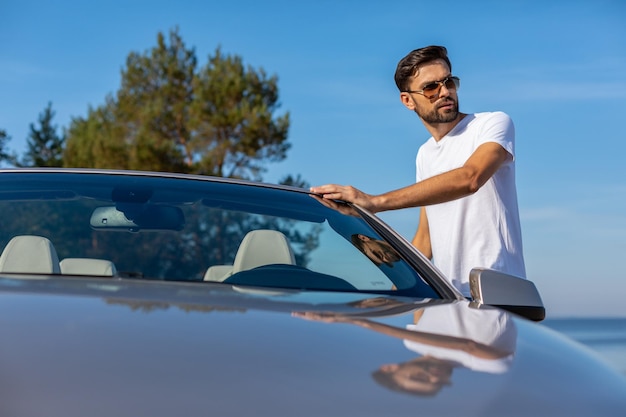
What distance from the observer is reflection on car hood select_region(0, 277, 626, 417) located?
1.62m

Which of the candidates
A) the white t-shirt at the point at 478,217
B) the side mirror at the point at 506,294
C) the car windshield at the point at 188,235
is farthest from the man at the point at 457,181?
the side mirror at the point at 506,294

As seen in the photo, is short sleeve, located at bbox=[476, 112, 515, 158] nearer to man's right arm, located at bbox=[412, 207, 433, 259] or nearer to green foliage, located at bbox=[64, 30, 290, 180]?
man's right arm, located at bbox=[412, 207, 433, 259]

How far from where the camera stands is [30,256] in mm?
3070

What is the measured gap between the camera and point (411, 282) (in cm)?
308

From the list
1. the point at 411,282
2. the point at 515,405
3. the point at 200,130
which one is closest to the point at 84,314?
the point at 515,405

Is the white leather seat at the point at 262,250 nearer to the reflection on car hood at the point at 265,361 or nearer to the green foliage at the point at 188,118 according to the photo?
the reflection on car hood at the point at 265,361

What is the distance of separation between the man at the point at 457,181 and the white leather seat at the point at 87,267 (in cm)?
139

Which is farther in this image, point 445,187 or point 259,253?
point 445,187

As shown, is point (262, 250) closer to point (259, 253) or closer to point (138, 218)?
point (259, 253)

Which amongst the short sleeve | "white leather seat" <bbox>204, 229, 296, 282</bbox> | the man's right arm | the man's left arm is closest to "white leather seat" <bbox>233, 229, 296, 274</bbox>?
"white leather seat" <bbox>204, 229, 296, 282</bbox>

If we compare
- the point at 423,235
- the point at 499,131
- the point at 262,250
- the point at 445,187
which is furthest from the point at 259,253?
the point at 423,235

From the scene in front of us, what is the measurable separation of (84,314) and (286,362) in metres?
0.46

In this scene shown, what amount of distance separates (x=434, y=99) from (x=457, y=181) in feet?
2.20

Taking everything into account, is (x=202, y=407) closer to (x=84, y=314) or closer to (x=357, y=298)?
(x=84, y=314)
